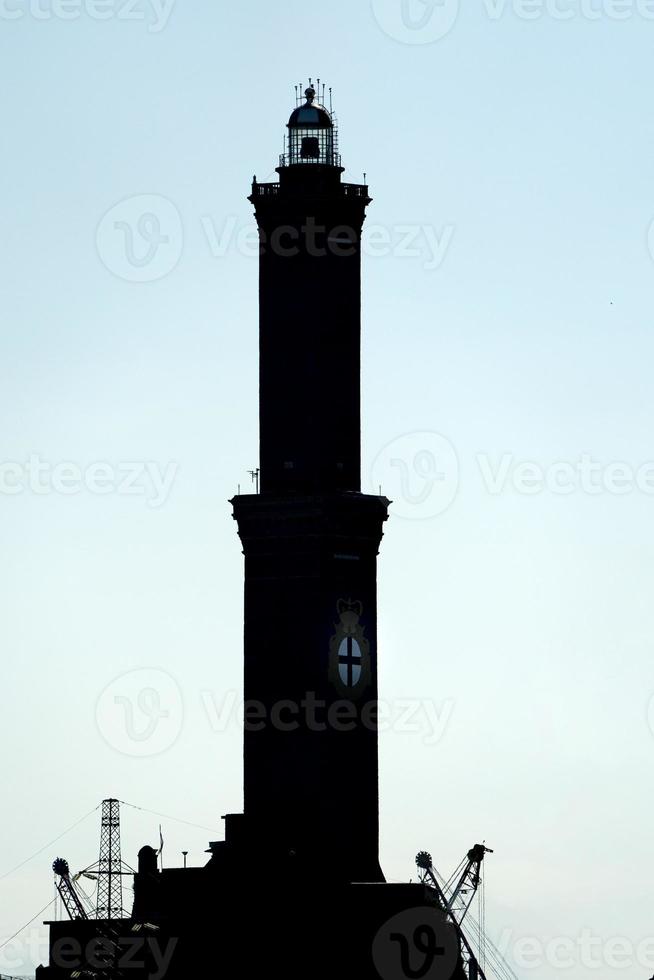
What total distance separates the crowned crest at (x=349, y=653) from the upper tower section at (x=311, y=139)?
1020 inches

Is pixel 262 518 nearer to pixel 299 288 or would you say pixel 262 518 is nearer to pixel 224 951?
pixel 299 288

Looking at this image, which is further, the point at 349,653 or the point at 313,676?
the point at 349,653

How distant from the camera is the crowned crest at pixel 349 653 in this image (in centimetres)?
16188

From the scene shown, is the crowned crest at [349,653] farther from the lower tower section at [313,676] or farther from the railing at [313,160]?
the railing at [313,160]

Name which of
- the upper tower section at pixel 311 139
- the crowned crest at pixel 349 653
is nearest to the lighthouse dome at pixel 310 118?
the upper tower section at pixel 311 139

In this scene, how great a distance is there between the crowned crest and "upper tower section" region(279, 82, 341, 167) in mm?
25901

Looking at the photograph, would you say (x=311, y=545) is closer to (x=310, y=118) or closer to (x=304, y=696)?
(x=304, y=696)

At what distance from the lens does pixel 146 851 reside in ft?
563

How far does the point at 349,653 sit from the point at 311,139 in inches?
1192

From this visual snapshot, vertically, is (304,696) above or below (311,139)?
below

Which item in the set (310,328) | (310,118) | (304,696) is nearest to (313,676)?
(304,696)

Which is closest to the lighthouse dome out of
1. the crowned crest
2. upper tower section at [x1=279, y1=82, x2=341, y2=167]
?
upper tower section at [x1=279, y1=82, x2=341, y2=167]

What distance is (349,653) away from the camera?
533ft

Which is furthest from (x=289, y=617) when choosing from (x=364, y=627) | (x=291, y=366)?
(x=291, y=366)
